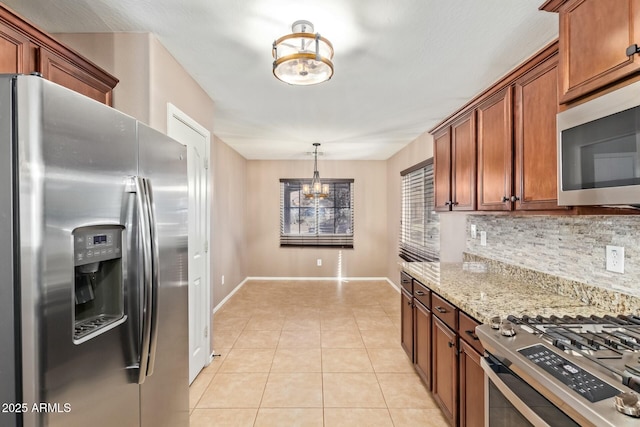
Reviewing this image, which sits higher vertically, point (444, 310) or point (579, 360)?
point (579, 360)

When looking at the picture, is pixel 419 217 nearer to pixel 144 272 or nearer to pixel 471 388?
pixel 471 388

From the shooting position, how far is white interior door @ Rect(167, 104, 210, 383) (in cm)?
253

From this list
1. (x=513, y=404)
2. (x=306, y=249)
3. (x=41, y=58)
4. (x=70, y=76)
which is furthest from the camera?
(x=306, y=249)

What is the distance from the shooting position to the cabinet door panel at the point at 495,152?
1.91m

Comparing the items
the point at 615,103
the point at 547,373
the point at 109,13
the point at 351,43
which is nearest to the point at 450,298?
the point at 547,373

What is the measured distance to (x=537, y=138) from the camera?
1676mm

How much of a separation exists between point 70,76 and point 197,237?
1.45 meters

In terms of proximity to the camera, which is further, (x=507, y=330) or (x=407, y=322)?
(x=407, y=322)

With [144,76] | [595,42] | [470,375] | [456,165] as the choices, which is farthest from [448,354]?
[144,76]

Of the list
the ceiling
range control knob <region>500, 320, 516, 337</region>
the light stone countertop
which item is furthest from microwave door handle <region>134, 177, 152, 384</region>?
the light stone countertop

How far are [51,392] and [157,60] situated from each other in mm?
1941

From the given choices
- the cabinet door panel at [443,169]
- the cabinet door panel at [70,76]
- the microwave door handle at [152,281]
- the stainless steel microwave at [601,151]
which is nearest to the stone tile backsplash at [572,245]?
the cabinet door panel at [443,169]

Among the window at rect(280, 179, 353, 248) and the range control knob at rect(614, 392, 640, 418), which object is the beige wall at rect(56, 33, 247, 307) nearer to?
the range control knob at rect(614, 392, 640, 418)

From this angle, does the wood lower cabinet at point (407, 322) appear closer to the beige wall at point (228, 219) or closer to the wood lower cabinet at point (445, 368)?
the wood lower cabinet at point (445, 368)
